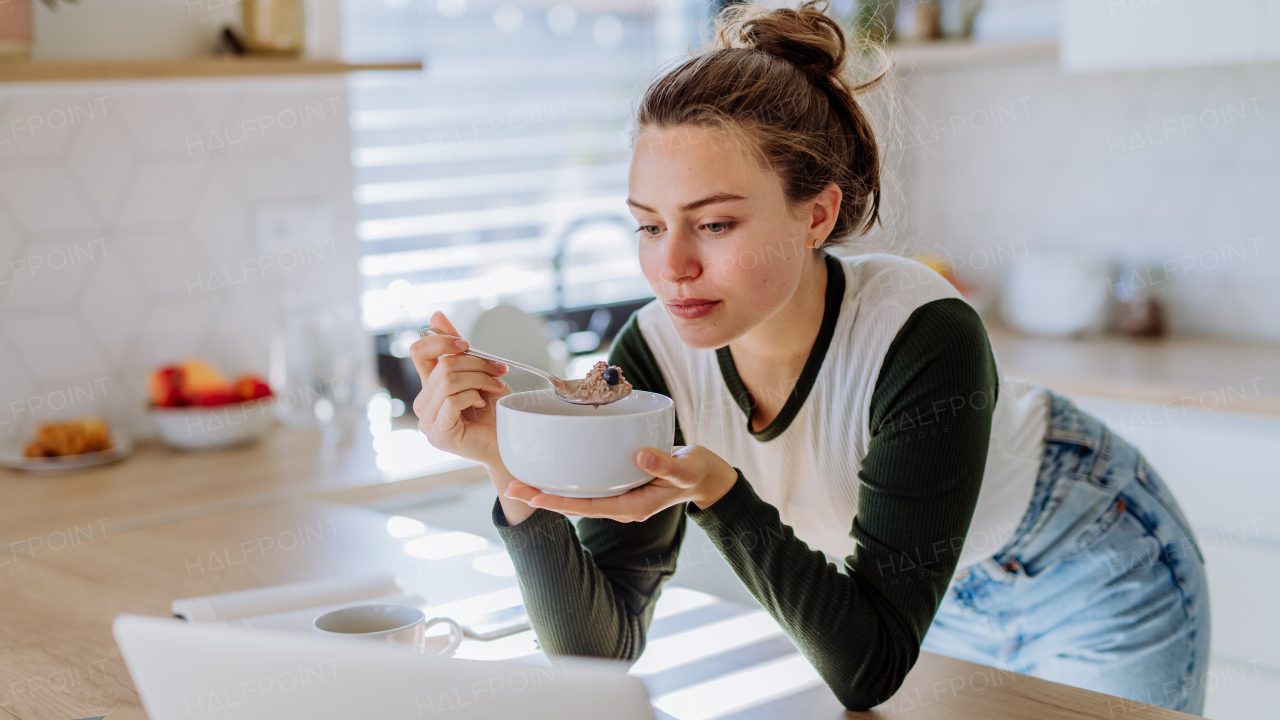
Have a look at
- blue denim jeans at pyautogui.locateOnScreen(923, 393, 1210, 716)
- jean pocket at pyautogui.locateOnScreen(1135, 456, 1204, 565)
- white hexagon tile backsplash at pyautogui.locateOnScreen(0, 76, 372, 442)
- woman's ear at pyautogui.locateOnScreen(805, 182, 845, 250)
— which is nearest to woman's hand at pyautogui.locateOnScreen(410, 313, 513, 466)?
woman's ear at pyautogui.locateOnScreen(805, 182, 845, 250)

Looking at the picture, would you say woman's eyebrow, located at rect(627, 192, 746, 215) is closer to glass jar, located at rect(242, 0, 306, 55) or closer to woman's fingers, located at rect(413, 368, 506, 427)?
woman's fingers, located at rect(413, 368, 506, 427)

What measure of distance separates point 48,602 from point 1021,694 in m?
1.02

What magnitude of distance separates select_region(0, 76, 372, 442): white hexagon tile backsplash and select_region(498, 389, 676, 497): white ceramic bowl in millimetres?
1419

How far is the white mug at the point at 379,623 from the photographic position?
0.95 m

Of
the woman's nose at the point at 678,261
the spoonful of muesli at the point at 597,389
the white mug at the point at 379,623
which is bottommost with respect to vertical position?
the white mug at the point at 379,623

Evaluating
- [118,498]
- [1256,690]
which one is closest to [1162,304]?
[1256,690]

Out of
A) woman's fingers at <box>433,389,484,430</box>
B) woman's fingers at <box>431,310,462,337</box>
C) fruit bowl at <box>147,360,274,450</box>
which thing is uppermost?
woman's fingers at <box>431,310,462,337</box>

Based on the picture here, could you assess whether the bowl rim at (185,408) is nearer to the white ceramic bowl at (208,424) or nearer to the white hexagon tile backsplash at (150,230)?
the white ceramic bowl at (208,424)

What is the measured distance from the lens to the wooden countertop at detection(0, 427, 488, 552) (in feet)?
5.24

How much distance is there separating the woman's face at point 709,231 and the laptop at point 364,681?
1.63 feet

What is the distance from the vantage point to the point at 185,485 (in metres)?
1.78

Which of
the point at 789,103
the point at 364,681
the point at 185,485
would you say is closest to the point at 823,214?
the point at 789,103

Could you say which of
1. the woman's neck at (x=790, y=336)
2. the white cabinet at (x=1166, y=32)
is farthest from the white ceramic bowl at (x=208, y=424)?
the white cabinet at (x=1166, y=32)

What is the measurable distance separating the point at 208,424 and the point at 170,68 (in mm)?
606
